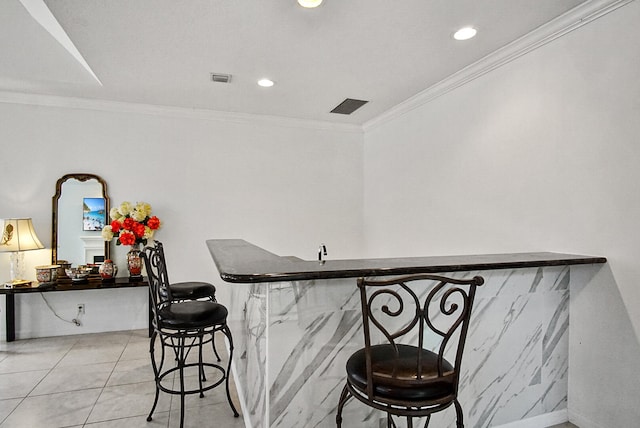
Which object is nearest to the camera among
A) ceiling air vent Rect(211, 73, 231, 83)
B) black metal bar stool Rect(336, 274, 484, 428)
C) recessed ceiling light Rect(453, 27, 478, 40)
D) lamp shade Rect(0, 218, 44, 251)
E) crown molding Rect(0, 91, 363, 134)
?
black metal bar stool Rect(336, 274, 484, 428)

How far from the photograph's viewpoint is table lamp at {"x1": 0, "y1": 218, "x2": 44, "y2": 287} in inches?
147

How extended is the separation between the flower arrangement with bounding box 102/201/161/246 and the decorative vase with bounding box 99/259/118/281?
0.80 feet

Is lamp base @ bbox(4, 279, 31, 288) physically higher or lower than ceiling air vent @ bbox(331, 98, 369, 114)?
lower

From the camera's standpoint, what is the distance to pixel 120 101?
425cm

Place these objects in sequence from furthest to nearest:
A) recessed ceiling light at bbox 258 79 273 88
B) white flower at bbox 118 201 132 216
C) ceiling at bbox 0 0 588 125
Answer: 1. white flower at bbox 118 201 132 216
2. recessed ceiling light at bbox 258 79 273 88
3. ceiling at bbox 0 0 588 125

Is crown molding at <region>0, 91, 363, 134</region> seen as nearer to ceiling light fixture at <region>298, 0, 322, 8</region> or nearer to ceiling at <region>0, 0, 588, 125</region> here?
ceiling at <region>0, 0, 588, 125</region>

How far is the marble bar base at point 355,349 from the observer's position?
181 cm

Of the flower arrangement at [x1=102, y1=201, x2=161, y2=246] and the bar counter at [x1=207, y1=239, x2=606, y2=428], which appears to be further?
the flower arrangement at [x1=102, y1=201, x2=161, y2=246]

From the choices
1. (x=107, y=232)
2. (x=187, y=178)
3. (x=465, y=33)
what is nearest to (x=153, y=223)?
(x=107, y=232)

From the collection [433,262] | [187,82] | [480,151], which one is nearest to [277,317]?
[433,262]

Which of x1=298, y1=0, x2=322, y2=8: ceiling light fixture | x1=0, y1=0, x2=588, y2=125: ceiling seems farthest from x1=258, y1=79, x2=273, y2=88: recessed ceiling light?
x1=298, y1=0, x2=322, y2=8: ceiling light fixture

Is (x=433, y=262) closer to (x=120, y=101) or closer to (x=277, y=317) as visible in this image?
(x=277, y=317)

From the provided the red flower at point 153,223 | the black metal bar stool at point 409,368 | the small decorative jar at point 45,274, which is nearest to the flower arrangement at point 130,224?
the red flower at point 153,223

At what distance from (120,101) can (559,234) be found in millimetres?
4372
